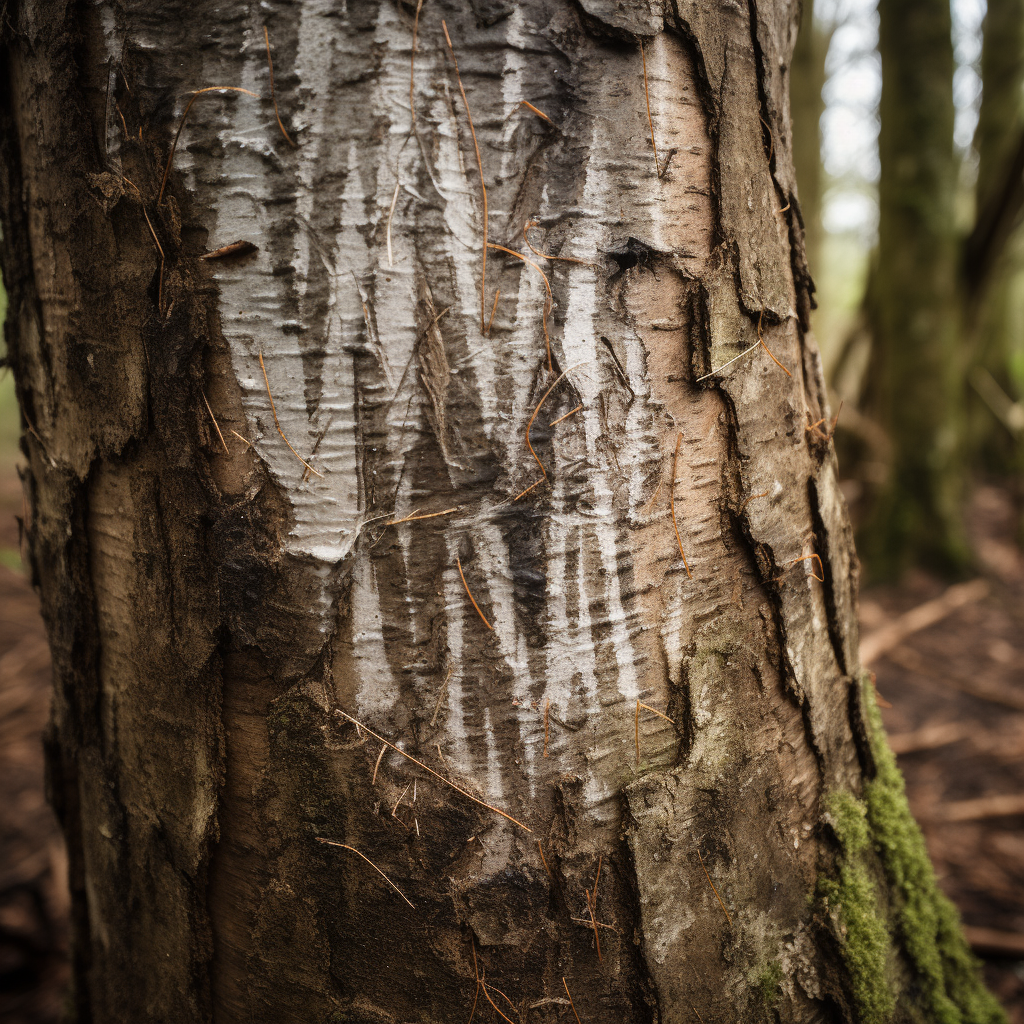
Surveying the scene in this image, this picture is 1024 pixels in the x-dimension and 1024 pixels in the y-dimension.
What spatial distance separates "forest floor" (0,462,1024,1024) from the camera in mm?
2295

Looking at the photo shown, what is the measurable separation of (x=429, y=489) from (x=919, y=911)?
140cm

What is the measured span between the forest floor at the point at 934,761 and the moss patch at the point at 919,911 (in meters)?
0.86

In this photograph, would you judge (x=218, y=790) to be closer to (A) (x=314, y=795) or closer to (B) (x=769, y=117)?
(A) (x=314, y=795)

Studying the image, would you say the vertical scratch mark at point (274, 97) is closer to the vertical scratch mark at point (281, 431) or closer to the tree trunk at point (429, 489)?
the tree trunk at point (429, 489)

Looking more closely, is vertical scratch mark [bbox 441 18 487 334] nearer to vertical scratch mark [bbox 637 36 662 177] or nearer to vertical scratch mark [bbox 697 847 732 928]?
vertical scratch mark [bbox 637 36 662 177]

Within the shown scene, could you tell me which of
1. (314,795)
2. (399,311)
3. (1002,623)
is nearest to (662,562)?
(399,311)

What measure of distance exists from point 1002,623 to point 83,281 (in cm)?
579

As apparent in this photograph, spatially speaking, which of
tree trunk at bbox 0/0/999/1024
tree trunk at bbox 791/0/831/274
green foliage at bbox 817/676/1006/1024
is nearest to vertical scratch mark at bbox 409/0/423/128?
tree trunk at bbox 0/0/999/1024

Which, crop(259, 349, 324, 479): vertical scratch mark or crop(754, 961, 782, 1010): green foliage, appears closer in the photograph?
crop(259, 349, 324, 479): vertical scratch mark

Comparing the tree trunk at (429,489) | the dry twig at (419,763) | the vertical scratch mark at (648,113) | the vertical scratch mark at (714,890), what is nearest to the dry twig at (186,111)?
the tree trunk at (429,489)

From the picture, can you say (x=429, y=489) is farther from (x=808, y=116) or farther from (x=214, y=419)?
(x=808, y=116)

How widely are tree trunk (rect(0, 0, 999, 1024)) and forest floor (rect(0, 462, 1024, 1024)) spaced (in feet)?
5.59

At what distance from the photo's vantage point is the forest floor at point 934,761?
90.4 inches

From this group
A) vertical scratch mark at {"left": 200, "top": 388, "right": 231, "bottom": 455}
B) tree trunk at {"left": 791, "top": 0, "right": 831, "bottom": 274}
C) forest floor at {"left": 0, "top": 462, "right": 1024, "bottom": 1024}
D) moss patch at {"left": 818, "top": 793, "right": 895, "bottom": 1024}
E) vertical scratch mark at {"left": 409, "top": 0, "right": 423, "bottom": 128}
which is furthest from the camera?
tree trunk at {"left": 791, "top": 0, "right": 831, "bottom": 274}
